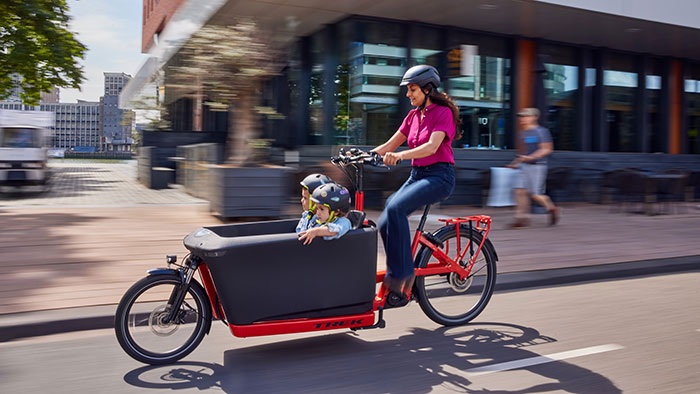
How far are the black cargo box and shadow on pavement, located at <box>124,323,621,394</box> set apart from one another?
0.31 metres

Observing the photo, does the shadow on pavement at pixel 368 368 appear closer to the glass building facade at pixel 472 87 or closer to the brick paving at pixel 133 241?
the brick paving at pixel 133 241

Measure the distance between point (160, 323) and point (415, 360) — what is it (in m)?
1.59

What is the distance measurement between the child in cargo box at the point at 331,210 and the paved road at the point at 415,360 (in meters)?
0.82

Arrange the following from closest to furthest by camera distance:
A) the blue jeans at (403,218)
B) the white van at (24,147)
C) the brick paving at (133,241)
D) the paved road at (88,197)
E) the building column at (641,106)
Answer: the blue jeans at (403,218), the brick paving at (133,241), the paved road at (88,197), the white van at (24,147), the building column at (641,106)

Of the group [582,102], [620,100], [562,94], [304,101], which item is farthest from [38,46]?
[620,100]

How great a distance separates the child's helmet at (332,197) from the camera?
3.68 meters

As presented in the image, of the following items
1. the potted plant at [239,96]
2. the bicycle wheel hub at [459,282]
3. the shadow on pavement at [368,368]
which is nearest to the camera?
the shadow on pavement at [368,368]

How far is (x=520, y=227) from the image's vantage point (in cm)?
984

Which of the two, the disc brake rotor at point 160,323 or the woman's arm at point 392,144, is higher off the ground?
the woman's arm at point 392,144

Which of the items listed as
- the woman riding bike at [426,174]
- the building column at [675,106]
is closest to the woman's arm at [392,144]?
the woman riding bike at [426,174]

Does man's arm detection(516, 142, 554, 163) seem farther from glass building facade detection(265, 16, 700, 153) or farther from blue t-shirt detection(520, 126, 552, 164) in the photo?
glass building facade detection(265, 16, 700, 153)

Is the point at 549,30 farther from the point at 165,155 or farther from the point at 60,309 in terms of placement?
the point at 60,309

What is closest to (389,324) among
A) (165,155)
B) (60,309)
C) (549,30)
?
(60,309)

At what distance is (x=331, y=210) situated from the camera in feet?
12.1
